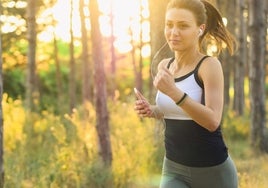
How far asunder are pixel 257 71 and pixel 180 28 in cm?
832

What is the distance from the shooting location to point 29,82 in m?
15.9

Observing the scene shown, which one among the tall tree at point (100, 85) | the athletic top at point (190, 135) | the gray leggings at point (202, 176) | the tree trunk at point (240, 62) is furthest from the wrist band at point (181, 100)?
the tree trunk at point (240, 62)

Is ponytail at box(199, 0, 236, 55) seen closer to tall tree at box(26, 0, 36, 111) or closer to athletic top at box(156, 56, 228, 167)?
athletic top at box(156, 56, 228, 167)

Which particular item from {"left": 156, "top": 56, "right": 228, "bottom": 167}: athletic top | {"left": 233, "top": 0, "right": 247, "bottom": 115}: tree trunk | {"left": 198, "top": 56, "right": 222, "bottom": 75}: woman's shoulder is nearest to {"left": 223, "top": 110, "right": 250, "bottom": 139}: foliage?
{"left": 233, "top": 0, "right": 247, "bottom": 115}: tree trunk

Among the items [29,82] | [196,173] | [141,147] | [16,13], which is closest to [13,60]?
[16,13]

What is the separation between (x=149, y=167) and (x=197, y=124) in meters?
5.32

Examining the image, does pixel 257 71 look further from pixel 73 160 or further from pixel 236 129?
pixel 73 160

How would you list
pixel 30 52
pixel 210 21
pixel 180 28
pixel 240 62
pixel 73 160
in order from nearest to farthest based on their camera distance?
pixel 180 28 < pixel 210 21 < pixel 73 160 < pixel 30 52 < pixel 240 62

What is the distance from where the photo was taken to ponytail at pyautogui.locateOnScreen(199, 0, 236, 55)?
11.8ft

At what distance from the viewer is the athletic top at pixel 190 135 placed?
329cm

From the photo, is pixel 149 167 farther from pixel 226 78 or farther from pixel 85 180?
pixel 226 78

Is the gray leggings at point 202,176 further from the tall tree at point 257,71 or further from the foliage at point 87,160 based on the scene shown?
the tall tree at point 257,71

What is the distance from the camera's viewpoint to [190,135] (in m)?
3.32

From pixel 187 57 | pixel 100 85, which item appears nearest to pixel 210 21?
pixel 187 57
